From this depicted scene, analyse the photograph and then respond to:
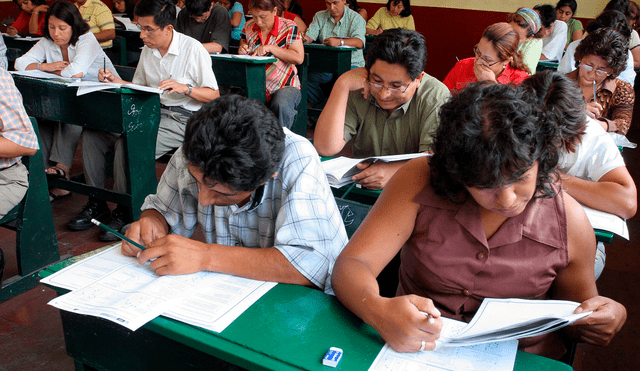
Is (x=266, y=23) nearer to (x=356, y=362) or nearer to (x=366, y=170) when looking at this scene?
(x=366, y=170)

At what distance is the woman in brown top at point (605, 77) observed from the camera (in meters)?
2.55

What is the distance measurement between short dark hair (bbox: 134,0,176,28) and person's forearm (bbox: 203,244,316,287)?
2.37 meters

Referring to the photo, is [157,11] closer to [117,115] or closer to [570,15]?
[117,115]

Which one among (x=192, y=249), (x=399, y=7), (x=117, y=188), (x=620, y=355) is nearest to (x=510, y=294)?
(x=192, y=249)

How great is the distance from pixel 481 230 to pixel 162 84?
7.69 feet

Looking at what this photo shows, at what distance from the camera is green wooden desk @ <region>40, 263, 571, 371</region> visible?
2.97 ft

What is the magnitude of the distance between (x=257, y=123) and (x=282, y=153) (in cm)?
12

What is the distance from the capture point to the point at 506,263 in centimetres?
114

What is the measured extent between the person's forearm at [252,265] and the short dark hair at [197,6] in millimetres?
4034

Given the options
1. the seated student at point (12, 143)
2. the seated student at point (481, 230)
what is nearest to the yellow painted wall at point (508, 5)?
the seated student at point (12, 143)

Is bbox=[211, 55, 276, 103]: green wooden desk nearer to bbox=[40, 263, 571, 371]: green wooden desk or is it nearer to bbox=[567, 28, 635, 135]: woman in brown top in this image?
bbox=[567, 28, 635, 135]: woman in brown top

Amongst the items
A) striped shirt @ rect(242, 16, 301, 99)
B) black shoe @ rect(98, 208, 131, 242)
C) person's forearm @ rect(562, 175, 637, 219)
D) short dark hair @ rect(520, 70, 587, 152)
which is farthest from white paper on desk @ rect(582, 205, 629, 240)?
striped shirt @ rect(242, 16, 301, 99)

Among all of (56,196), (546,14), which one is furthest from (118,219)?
(546,14)

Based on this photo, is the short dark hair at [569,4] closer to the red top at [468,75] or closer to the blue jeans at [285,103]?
the red top at [468,75]
